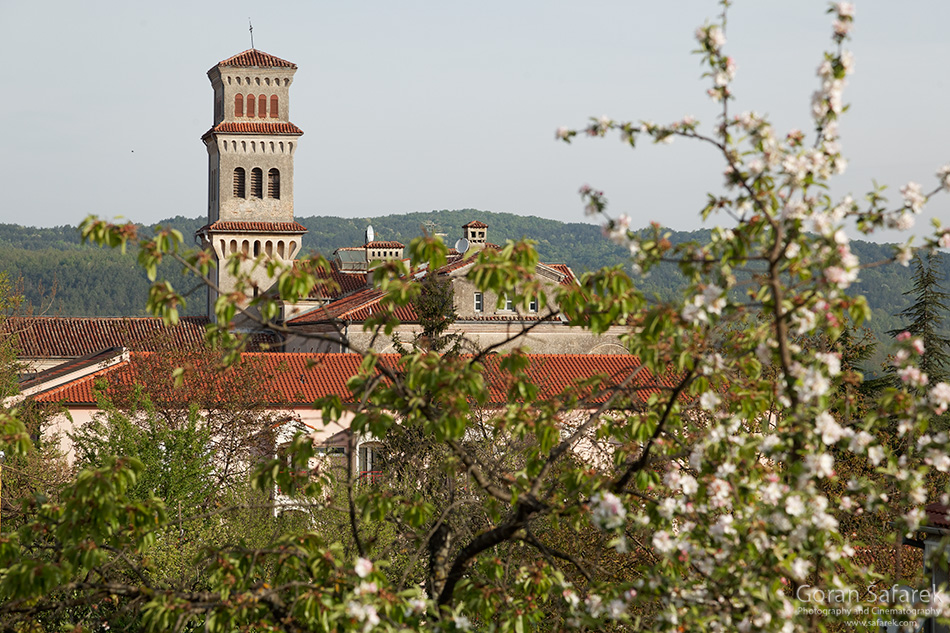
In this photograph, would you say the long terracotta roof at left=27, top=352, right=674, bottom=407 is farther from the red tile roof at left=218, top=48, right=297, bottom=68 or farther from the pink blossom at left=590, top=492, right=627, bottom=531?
the red tile roof at left=218, top=48, right=297, bottom=68

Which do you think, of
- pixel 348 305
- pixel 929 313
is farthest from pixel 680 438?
pixel 929 313

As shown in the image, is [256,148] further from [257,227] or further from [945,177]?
[945,177]

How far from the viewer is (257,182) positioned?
6194 centimetres

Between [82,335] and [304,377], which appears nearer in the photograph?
[304,377]

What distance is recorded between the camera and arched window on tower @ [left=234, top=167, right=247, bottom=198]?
61594 mm

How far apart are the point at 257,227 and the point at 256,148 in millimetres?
5275

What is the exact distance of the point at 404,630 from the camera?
16.1 ft

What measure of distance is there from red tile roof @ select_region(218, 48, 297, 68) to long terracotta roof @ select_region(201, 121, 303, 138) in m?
3.38

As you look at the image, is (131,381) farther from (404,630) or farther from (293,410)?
(404,630)

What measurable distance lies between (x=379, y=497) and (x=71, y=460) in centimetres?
2748

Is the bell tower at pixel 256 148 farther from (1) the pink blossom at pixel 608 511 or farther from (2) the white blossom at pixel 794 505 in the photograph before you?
(2) the white blossom at pixel 794 505

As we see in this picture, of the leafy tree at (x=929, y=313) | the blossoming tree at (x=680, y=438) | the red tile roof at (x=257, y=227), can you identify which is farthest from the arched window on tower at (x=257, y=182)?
the blossoming tree at (x=680, y=438)

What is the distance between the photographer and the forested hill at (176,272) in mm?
117375

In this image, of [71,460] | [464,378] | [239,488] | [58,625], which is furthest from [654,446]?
[71,460]
